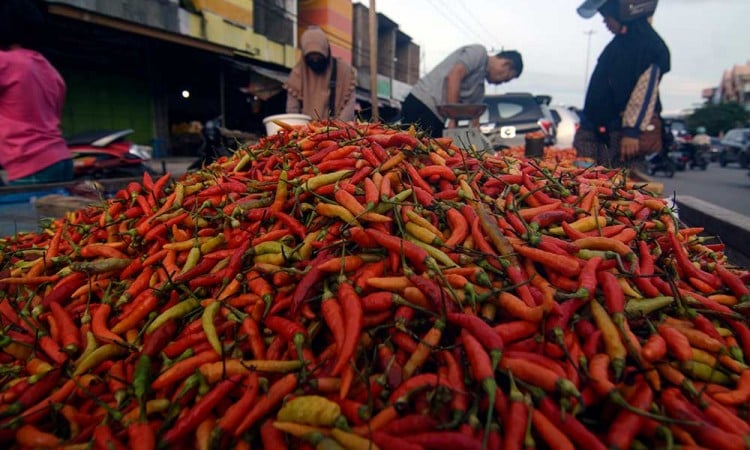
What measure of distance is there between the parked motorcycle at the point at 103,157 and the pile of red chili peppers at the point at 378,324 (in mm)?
3411

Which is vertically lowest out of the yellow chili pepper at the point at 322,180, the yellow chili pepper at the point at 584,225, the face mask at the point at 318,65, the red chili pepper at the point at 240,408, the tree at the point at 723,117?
the red chili pepper at the point at 240,408

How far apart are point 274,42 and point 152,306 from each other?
49.9ft

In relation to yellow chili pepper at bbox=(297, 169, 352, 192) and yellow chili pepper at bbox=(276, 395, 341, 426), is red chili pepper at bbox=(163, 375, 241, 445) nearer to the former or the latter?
yellow chili pepper at bbox=(276, 395, 341, 426)

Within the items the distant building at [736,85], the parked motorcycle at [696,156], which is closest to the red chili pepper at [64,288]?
the parked motorcycle at [696,156]

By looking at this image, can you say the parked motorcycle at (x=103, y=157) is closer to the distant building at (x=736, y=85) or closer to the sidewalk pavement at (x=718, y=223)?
the sidewalk pavement at (x=718, y=223)

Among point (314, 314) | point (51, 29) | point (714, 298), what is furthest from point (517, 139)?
point (51, 29)

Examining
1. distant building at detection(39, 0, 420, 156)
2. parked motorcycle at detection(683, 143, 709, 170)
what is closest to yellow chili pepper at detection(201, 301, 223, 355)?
distant building at detection(39, 0, 420, 156)

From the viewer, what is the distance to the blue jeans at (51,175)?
165 inches

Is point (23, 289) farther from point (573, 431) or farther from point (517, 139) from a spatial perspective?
point (517, 139)

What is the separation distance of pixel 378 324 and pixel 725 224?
2.79m

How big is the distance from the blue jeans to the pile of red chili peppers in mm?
2477

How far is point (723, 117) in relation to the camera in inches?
1303

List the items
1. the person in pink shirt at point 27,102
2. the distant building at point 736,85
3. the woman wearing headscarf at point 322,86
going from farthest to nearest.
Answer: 1. the distant building at point 736,85
2. the woman wearing headscarf at point 322,86
3. the person in pink shirt at point 27,102

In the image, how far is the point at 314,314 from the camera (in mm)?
1608
